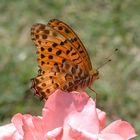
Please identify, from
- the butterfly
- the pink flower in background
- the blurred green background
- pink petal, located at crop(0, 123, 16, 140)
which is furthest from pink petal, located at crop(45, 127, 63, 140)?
the blurred green background

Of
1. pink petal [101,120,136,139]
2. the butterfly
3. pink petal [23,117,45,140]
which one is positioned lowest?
pink petal [101,120,136,139]

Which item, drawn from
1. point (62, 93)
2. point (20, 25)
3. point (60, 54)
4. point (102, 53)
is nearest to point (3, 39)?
point (20, 25)

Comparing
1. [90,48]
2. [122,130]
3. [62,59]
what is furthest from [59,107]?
[90,48]

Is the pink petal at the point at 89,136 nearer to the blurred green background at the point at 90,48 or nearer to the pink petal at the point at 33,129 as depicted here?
the pink petal at the point at 33,129

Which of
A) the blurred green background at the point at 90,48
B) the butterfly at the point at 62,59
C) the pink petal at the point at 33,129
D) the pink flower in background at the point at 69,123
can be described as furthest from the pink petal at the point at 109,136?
the blurred green background at the point at 90,48

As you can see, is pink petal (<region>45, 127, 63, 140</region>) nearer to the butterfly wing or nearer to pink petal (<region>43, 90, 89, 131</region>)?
pink petal (<region>43, 90, 89, 131</region>)

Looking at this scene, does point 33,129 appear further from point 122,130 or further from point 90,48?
point 90,48

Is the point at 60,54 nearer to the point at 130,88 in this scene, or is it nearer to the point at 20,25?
the point at 130,88
